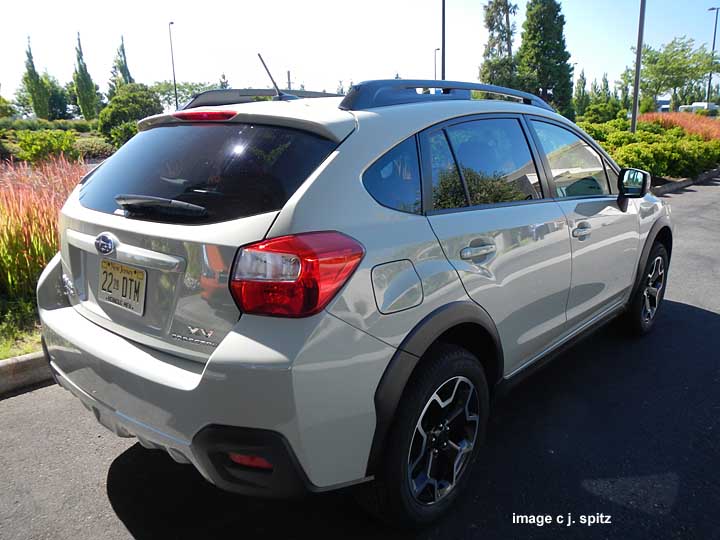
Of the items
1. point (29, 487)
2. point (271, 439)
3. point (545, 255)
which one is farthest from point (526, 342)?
point (29, 487)

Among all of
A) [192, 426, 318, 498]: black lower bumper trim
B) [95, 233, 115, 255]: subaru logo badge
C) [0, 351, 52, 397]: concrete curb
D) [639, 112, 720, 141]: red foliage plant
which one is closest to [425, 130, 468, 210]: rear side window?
[192, 426, 318, 498]: black lower bumper trim

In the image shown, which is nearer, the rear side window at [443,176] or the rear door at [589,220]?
the rear side window at [443,176]

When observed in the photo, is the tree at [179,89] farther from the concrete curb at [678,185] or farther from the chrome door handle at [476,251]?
the chrome door handle at [476,251]

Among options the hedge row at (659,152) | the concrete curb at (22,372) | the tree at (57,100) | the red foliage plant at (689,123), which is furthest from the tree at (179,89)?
the concrete curb at (22,372)

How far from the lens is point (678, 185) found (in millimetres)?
14109

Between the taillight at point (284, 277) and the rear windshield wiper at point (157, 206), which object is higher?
the rear windshield wiper at point (157, 206)

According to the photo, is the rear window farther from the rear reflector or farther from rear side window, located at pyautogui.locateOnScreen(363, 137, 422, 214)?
the rear reflector

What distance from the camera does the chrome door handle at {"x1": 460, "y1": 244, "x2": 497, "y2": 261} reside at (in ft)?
7.62

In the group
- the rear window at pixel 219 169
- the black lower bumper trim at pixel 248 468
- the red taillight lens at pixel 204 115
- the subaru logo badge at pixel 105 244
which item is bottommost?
the black lower bumper trim at pixel 248 468

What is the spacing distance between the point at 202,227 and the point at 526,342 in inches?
68.6

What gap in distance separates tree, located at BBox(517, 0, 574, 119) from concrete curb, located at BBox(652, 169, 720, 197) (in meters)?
33.2

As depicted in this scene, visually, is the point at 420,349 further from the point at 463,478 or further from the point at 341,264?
the point at 463,478

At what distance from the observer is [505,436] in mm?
3037

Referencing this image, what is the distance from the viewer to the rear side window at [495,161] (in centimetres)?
255
